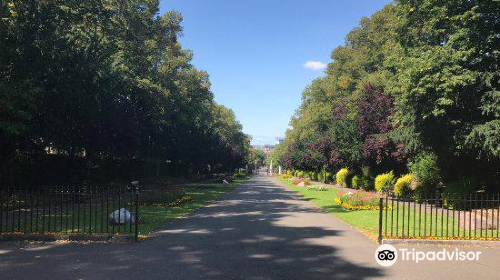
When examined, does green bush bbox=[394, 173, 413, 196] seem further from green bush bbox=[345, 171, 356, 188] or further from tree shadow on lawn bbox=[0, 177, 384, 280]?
tree shadow on lawn bbox=[0, 177, 384, 280]

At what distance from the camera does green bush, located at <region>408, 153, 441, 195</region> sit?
21366mm

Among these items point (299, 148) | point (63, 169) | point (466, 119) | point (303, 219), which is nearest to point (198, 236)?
point (303, 219)

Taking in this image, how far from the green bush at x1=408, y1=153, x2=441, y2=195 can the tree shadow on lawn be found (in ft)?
38.9

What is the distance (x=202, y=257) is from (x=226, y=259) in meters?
0.51

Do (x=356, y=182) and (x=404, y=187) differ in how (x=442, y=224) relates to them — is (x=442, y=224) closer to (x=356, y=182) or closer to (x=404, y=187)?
(x=404, y=187)

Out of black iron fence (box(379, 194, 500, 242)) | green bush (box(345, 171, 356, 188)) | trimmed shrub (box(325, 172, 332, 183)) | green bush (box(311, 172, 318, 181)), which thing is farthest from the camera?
green bush (box(311, 172, 318, 181))

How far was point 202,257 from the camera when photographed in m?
8.16

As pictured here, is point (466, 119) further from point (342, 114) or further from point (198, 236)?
point (342, 114)

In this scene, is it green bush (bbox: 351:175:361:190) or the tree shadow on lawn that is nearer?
the tree shadow on lawn

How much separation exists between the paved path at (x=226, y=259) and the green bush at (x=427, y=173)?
11895mm

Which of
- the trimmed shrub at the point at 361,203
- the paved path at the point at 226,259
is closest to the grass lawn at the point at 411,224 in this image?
the trimmed shrub at the point at 361,203

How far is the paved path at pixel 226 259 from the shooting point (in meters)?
7.02

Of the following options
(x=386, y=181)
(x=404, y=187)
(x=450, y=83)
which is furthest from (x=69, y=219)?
(x=386, y=181)

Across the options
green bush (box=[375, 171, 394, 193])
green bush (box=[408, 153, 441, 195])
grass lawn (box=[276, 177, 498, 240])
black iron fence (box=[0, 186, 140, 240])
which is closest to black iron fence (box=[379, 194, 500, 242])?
grass lawn (box=[276, 177, 498, 240])
